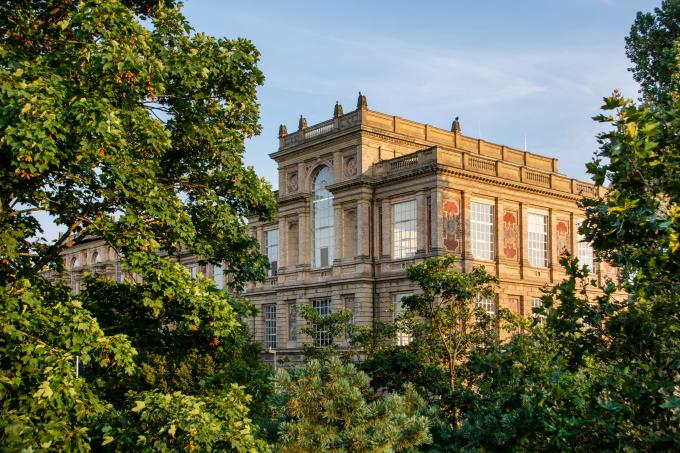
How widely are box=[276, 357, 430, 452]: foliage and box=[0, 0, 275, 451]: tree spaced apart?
1.76 metres

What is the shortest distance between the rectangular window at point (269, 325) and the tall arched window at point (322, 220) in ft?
22.3

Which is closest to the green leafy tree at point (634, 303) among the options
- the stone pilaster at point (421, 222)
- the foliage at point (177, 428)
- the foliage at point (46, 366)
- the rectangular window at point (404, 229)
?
the foliage at point (177, 428)

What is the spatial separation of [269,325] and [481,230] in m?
18.4

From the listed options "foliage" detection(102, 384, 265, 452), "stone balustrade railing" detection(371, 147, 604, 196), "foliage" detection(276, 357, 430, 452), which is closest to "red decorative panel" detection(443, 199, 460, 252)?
"stone balustrade railing" detection(371, 147, 604, 196)

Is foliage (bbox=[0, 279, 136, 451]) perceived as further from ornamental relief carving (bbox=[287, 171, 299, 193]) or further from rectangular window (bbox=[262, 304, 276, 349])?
rectangular window (bbox=[262, 304, 276, 349])

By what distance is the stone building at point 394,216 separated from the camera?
4941cm

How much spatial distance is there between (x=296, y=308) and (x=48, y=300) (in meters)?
42.9

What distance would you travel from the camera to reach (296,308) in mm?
55594

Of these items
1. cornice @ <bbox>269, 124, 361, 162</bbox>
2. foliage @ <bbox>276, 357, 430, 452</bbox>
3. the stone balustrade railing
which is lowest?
foliage @ <bbox>276, 357, 430, 452</bbox>

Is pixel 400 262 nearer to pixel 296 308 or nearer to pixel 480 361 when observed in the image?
pixel 296 308

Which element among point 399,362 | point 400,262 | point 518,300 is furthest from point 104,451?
point 518,300

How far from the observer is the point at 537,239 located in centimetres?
5450

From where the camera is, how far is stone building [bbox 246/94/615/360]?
49406mm

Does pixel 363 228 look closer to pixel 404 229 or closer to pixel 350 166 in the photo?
pixel 404 229
